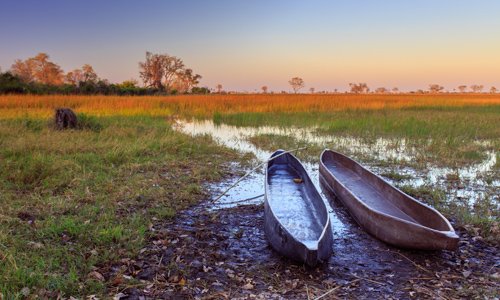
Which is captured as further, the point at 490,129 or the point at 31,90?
the point at 31,90

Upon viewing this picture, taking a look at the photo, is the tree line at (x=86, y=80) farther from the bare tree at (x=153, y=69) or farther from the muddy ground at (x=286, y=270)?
the muddy ground at (x=286, y=270)

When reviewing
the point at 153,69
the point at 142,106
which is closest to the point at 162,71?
the point at 153,69

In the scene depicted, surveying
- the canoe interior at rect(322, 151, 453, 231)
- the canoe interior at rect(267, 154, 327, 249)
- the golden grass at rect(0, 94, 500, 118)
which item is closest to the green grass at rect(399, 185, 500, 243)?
the canoe interior at rect(322, 151, 453, 231)

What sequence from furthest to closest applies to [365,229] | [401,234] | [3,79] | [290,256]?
[3,79], [365,229], [401,234], [290,256]

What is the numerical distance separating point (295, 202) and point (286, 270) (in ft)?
7.12

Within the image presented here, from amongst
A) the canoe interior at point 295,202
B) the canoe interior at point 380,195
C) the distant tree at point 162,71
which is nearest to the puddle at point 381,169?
the canoe interior at point 295,202

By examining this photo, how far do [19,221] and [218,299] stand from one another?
3.02 m

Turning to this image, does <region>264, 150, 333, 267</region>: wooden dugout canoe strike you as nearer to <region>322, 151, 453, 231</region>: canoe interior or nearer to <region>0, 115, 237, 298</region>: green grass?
<region>322, 151, 453, 231</region>: canoe interior

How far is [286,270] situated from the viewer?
4.13 m

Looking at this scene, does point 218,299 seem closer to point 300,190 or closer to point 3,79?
point 300,190

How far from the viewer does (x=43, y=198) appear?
592cm

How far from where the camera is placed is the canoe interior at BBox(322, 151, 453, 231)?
495 cm

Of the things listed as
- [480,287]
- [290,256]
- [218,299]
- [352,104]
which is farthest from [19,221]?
[352,104]

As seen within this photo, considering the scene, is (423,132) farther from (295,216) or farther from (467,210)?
(295,216)
